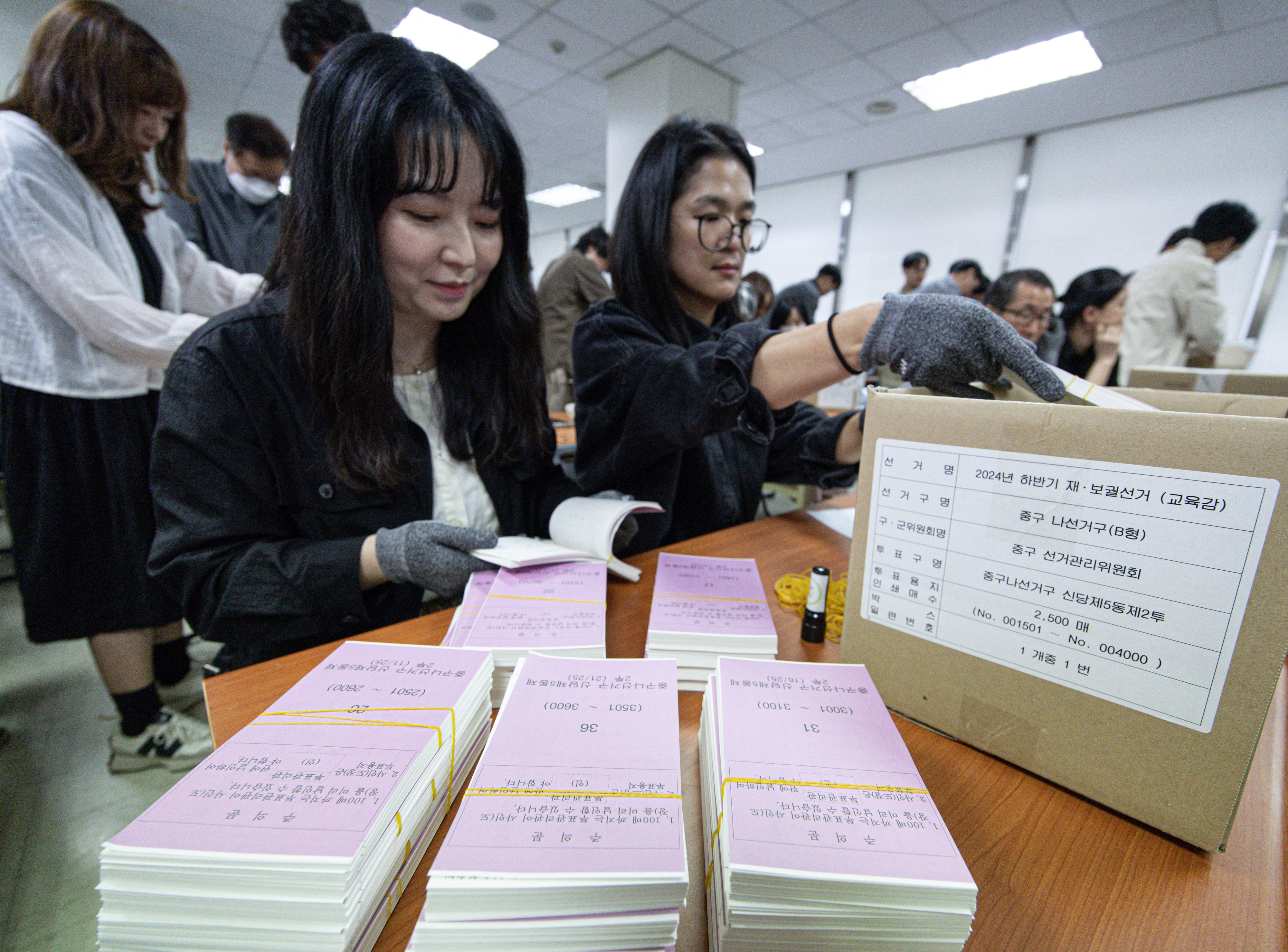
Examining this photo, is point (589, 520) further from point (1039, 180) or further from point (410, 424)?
point (1039, 180)

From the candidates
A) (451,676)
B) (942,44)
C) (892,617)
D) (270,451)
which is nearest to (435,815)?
(451,676)

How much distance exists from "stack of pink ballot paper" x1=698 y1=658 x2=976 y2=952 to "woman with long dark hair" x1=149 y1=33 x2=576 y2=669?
0.45 meters

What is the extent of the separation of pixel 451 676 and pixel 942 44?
4.12 metres

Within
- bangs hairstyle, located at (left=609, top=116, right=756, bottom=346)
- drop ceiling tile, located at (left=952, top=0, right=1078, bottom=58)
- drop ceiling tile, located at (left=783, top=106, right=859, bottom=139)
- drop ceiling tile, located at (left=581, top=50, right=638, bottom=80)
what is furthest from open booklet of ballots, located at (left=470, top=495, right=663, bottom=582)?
drop ceiling tile, located at (left=783, top=106, right=859, bottom=139)

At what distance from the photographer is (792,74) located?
135 inches

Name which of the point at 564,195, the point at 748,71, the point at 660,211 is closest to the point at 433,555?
the point at 660,211

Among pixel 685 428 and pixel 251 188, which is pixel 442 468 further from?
pixel 251 188

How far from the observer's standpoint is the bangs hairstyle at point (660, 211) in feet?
3.27

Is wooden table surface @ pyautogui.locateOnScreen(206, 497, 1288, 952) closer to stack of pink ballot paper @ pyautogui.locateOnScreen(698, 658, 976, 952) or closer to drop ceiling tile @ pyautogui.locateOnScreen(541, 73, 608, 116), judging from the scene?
stack of pink ballot paper @ pyautogui.locateOnScreen(698, 658, 976, 952)

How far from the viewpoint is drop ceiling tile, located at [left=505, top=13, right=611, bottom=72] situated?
2.99 m

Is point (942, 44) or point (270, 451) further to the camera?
point (942, 44)

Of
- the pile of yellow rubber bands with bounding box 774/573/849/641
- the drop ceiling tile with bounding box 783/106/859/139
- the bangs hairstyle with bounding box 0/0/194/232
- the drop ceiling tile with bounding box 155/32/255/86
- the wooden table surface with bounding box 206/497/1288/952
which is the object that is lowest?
the wooden table surface with bounding box 206/497/1288/952

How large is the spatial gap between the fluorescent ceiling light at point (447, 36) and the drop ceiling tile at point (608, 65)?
62 cm

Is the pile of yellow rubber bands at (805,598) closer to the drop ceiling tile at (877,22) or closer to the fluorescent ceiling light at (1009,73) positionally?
the drop ceiling tile at (877,22)
